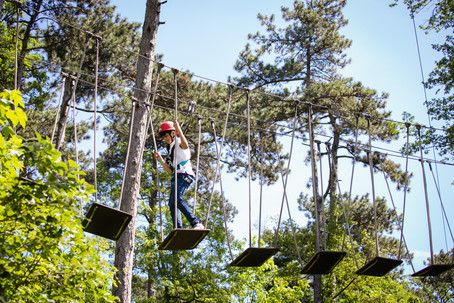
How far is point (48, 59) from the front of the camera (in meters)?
11.8

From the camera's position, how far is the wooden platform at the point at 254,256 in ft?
18.1

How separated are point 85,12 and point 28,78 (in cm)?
248

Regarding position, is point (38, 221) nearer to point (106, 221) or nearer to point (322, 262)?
point (106, 221)

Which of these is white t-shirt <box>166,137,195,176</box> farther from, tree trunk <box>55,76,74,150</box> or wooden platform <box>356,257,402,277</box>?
wooden platform <box>356,257,402,277</box>

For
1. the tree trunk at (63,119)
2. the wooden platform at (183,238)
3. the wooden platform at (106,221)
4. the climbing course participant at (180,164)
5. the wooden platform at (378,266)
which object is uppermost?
the tree trunk at (63,119)

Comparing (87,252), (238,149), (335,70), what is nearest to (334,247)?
(238,149)

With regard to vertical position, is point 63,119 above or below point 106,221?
above

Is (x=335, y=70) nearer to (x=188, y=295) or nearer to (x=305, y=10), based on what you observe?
(x=305, y=10)

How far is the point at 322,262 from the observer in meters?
6.06

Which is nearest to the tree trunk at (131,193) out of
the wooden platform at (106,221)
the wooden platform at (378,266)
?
the wooden platform at (106,221)

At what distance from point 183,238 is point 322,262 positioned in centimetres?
200

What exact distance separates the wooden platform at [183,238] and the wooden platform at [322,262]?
163 cm

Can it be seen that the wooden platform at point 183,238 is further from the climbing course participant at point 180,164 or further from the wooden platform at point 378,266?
the wooden platform at point 378,266

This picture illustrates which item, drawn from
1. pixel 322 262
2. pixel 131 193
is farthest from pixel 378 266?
pixel 131 193
